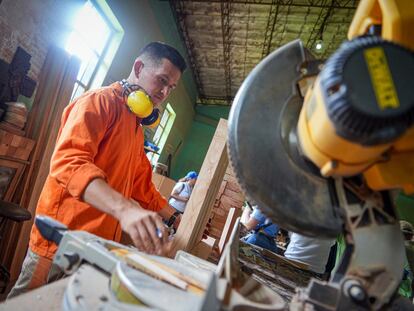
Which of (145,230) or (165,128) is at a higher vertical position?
(165,128)

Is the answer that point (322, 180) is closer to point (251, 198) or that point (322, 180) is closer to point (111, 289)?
point (251, 198)

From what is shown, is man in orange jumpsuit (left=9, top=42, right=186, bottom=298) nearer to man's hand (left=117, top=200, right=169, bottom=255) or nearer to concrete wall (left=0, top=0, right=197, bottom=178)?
man's hand (left=117, top=200, right=169, bottom=255)

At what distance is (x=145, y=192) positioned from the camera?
1.77 metres

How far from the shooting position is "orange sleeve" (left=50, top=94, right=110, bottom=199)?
0.94 m

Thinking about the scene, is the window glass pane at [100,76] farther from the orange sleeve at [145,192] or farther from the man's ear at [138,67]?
the orange sleeve at [145,192]

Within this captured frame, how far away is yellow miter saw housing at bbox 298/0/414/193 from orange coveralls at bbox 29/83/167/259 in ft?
2.38

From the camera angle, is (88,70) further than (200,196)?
Yes

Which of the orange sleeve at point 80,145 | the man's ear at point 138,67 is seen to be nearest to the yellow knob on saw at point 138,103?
the orange sleeve at point 80,145

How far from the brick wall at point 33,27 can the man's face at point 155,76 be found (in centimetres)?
207

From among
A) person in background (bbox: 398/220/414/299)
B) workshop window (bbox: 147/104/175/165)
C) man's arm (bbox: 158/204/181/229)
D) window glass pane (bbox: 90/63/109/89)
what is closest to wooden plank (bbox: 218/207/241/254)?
man's arm (bbox: 158/204/181/229)

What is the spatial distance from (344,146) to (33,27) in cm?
372


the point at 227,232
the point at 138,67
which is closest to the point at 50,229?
the point at 138,67

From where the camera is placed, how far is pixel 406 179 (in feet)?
1.86

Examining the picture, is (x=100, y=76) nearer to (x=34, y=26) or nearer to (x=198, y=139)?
(x=34, y=26)
